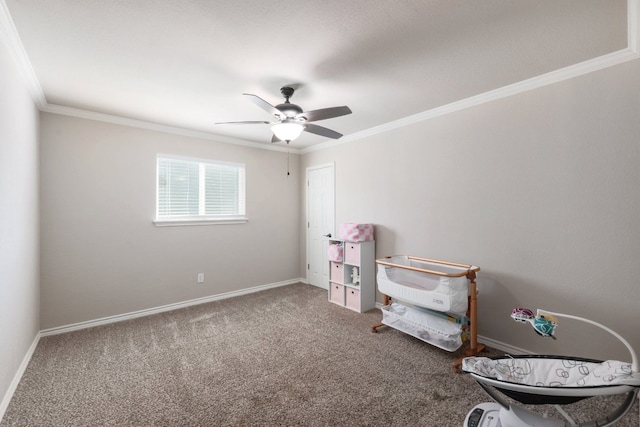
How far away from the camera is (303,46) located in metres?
1.94

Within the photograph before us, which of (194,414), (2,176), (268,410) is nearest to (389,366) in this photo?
(268,410)

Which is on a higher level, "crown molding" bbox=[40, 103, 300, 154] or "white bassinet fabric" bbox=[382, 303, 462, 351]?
"crown molding" bbox=[40, 103, 300, 154]

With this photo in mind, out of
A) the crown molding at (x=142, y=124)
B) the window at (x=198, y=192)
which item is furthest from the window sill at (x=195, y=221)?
the crown molding at (x=142, y=124)

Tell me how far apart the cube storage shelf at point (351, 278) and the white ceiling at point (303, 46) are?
1.87m

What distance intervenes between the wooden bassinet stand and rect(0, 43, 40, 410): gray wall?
9.85 feet

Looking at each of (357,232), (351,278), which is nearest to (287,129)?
(357,232)

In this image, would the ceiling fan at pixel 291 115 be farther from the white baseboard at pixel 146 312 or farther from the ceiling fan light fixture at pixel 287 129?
the white baseboard at pixel 146 312

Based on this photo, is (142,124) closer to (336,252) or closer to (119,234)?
(119,234)

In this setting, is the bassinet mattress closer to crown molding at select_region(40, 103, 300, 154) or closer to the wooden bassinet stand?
the wooden bassinet stand

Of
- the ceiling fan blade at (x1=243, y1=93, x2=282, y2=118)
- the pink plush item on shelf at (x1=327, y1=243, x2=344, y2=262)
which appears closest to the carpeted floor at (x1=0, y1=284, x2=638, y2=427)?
Answer: the pink plush item on shelf at (x1=327, y1=243, x2=344, y2=262)

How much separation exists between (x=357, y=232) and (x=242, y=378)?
6.87 ft

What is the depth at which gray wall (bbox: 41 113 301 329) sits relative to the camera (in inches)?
118

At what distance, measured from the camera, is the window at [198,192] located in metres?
3.74

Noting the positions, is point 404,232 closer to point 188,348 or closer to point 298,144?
point 298,144
